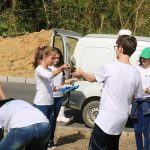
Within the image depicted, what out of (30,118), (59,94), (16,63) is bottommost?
(16,63)

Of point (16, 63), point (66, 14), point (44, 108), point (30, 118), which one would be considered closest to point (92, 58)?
point (44, 108)

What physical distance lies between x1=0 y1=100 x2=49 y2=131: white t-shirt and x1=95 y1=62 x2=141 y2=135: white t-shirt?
83cm

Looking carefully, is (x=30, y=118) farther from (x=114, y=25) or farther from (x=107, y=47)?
(x=114, y=25)

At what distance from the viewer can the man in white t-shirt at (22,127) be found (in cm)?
471

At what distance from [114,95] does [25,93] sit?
983cm

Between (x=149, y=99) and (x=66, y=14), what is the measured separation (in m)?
18.6

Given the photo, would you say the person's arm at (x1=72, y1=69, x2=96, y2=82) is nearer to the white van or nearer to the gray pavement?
the white van

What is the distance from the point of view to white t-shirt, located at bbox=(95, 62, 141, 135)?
5426 mm

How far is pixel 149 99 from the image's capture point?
7.39m

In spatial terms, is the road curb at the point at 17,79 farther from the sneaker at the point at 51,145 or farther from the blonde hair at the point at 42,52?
the blonde hair at the point at 42,52

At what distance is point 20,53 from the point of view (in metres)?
20.0

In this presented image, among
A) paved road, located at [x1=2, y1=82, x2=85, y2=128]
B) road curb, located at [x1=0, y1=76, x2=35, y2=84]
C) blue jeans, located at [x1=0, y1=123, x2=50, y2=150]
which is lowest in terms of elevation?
road curb, located at [x1=0, y1=76, x2=35, y2=84]

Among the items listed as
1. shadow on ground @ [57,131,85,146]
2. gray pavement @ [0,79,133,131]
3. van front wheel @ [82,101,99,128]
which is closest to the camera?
shadow on ground @ [57,131,85,146]

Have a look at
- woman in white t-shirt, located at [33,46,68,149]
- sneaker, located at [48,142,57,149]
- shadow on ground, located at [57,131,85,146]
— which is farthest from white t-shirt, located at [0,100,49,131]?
shadow on ground, located at [57,131,85,146]
